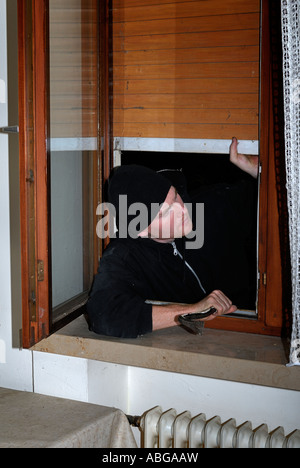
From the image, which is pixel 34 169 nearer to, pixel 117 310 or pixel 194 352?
pixel 117 310

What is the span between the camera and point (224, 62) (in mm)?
1786

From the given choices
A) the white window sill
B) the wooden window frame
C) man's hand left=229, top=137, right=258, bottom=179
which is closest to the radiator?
the white window sill

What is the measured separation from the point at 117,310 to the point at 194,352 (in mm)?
288

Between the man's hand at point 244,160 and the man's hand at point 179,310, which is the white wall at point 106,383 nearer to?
the man's hand at point 179,310

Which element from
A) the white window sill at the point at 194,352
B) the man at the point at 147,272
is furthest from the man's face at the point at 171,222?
the white window sill at the point at 194,352

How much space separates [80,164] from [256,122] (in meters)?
0.66

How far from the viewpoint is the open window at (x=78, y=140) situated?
1521 millimetres

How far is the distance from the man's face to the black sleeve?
227mm

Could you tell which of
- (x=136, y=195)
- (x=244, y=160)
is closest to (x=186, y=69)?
(x=244, y=160)

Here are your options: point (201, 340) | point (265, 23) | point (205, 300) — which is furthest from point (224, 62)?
point (201, 340)

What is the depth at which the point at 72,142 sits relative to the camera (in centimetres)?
182

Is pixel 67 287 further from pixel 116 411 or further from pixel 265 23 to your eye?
pixel 265 23

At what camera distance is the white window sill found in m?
1.50

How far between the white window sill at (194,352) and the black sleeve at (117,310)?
Result: 1.3 inches
